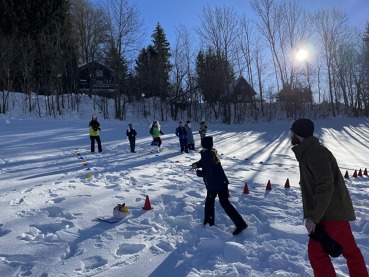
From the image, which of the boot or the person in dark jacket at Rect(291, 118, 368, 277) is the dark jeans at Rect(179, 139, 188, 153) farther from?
the person in dark jacket at Rect(291, 118, 368, 277)

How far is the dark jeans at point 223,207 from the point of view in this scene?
5.41 meters

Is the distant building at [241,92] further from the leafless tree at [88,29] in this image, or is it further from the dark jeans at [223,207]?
the dark jeans at [223,207]

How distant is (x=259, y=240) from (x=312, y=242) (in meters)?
1.73

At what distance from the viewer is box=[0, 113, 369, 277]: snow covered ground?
4.21m

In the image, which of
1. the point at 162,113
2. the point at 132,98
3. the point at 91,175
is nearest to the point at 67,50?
the point at 132,98

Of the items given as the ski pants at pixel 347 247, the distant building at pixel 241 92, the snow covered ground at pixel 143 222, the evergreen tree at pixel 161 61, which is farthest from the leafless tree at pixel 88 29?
the ski pants at pixel 347 247

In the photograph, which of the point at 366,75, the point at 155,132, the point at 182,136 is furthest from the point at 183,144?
the point at 366,75

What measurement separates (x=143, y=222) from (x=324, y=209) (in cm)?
359

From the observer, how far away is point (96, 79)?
4306cm

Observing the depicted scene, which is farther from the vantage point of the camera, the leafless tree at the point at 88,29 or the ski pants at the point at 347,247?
the leafless tree at the point at 88,29

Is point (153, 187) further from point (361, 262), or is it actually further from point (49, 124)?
point (49, 124)

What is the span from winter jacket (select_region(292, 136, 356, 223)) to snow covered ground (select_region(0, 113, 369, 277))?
1.14 metres

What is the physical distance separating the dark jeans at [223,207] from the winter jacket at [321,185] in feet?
7.01

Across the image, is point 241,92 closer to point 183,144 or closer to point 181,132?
point 183,144
